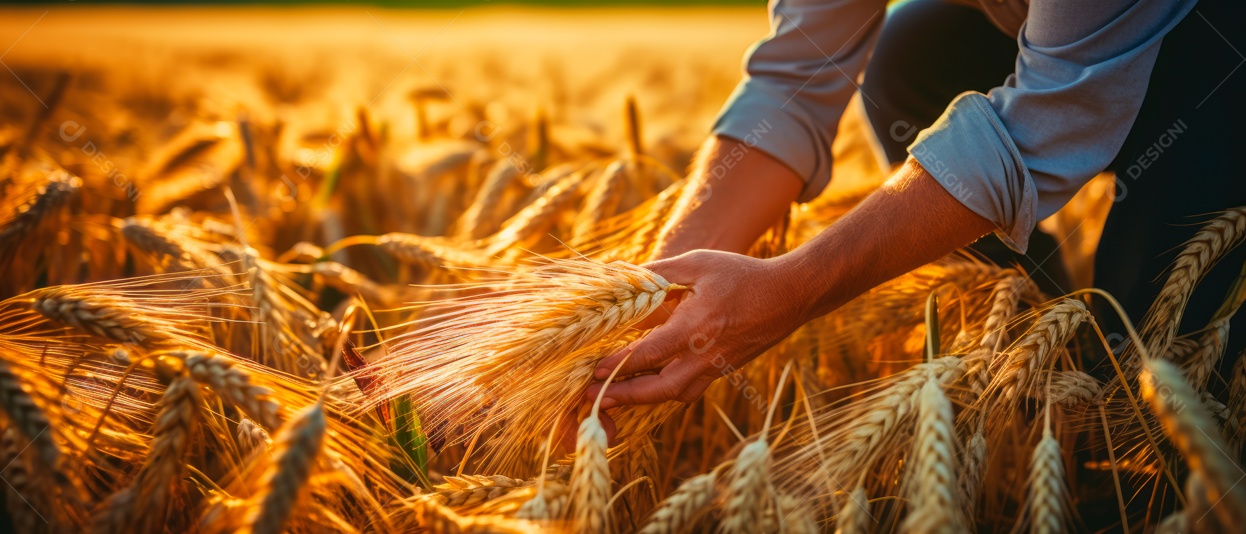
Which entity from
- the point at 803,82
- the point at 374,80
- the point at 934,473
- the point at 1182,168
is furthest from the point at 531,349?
the point at 374,80

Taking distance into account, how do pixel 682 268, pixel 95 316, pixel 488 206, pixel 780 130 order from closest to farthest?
pixel 95 316
pixel 682 268
pixel 780 130
pixel 488 206

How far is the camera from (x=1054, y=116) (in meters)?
0.98

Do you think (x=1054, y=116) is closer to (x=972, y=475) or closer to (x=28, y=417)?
(x=972, y=475)

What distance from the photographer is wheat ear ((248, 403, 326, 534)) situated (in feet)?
2.09

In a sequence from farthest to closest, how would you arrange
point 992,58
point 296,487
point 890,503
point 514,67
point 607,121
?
point 514,67 < point 607,121 < point 992,58 < point 890,503 < point 296,487

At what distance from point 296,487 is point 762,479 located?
0.49 m

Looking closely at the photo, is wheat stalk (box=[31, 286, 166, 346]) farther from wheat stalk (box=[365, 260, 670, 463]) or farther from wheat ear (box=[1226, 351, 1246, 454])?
wheat ear (box=[1226, 351, 1246, 454])

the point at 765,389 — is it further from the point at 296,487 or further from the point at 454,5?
the point at 454,5

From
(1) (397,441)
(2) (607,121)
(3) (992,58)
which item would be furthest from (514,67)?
(1) (397,441)

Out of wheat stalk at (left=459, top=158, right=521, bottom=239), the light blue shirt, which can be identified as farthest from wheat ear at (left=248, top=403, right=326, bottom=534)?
wheat stalk at (left=459, top=158, right=521, bottom=239)

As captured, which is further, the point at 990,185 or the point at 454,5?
the point at 454,5

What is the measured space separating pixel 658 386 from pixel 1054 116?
70cm

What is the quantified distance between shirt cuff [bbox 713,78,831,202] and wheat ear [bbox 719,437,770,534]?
Answer: 696 millimetres

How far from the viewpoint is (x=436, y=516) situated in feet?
2.55
